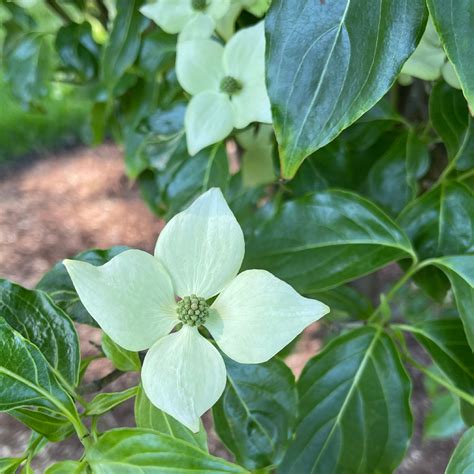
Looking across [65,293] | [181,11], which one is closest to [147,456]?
[65,293]

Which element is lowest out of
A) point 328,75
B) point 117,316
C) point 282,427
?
point 282,427

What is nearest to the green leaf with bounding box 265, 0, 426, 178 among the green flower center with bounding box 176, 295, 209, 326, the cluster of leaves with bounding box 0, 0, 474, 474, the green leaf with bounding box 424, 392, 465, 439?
the cluster of leaves with bounding box 0, 0, 474, 474

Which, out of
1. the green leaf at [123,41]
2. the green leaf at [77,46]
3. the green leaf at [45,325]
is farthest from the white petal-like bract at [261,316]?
the green leaf at [77,46]

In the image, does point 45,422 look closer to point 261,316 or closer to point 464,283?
point 261,316

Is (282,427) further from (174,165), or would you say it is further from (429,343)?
(174,165)

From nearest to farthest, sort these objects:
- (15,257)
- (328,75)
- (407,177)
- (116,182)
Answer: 1. (328,75)
2. (407,177)
3. (15,257)
4. (116,182)

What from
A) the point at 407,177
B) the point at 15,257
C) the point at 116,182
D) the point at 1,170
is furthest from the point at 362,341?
the point at 1,170

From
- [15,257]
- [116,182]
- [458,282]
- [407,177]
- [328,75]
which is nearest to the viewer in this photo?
[328,75]
